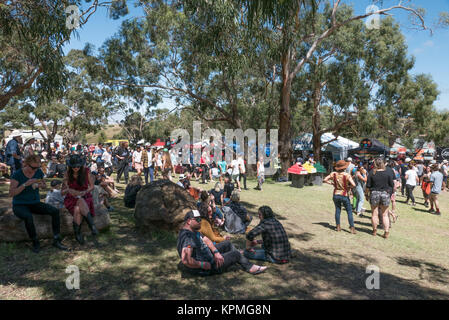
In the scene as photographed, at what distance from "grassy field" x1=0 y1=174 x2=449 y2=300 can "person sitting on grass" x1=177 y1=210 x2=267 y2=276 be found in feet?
0.39

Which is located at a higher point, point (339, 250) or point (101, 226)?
point (101, 226)

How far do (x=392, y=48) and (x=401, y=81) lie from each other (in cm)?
249

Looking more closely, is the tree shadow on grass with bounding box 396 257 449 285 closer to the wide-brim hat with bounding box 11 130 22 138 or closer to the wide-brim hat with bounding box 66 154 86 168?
the wide-brim hat with bounding box 66 154 86 168

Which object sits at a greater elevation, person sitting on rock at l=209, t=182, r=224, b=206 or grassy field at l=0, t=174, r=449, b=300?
person sitting on rock at l=209, t=182, r=224, b=206

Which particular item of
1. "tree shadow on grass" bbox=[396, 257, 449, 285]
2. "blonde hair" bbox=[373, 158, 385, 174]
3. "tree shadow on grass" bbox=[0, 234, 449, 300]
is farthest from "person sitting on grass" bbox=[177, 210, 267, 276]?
"blonde hair" bbox=[373, 158, 385, 174]

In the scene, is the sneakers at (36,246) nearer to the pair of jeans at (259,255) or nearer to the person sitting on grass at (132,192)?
the pair of jeans at (259,255)

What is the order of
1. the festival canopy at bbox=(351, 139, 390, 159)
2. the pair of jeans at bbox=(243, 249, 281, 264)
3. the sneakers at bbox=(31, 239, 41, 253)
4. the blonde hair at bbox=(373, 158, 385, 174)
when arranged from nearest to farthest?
the sneakers at bbox=(31, 239, 41, 253) < the pair of jeans at bbox=(243, 249, 281, 264) < the blonde hair at bbox=(373, 158, 385, 174) < the festival canopy at bbox=(351, 139, 390, 159)

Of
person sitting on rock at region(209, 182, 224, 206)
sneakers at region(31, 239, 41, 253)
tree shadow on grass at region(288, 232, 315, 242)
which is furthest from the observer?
person sitting on rock at region(209, 182, 224, 206)

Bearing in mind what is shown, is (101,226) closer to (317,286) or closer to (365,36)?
(317,286)

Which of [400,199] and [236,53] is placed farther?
[400,199]

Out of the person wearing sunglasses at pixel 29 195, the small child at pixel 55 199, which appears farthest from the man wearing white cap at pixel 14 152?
the person wearing sunglasses at pixel 29 195

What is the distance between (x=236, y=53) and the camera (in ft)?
25.6

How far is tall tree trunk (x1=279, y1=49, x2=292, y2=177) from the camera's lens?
656 inches
